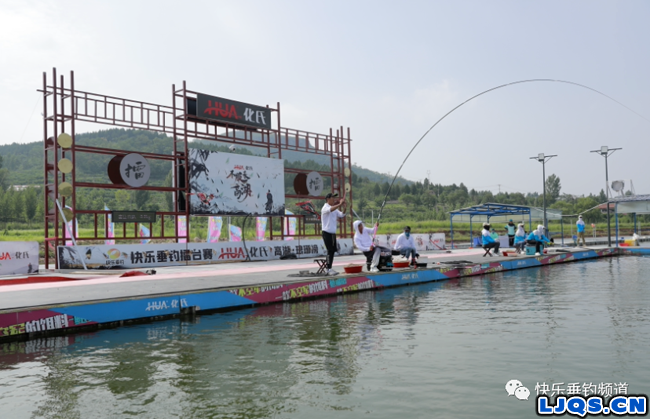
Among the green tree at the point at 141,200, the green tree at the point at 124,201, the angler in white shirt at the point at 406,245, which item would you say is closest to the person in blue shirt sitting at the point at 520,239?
the angler in white shirt at the point at 406,245

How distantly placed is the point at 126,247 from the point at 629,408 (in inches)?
783

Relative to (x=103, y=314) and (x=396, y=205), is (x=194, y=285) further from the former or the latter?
(x=396, y=205)

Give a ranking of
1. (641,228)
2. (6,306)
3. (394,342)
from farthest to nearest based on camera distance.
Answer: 1. (641,228)
2. (6,306)
3. (394,342)

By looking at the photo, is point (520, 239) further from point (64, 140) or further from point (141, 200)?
point (141, 200)

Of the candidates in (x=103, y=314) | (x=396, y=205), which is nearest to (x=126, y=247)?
(x=103, y=314)

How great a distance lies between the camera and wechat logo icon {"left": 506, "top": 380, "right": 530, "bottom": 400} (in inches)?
185

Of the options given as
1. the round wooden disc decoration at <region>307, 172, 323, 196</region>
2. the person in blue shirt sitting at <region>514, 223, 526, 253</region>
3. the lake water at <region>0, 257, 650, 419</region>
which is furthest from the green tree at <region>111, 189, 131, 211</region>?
the lake water at <region>0, 257, 650, 419</region>

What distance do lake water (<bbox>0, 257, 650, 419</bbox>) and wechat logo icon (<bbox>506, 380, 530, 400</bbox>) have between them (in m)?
0.07

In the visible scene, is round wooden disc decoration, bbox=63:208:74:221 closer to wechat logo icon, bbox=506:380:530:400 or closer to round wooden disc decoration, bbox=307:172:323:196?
round wooden disc decoration, bbox=307:172:323:196

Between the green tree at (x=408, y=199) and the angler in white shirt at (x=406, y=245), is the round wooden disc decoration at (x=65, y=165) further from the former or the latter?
the green tree at (x=408, y=199)

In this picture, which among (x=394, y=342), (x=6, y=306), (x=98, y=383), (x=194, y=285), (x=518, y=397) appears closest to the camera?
(x=518, y=397)

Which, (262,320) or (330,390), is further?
(262,320)

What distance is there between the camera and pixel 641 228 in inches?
2896

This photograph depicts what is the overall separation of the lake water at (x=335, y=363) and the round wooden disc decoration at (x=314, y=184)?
67.7 ft
